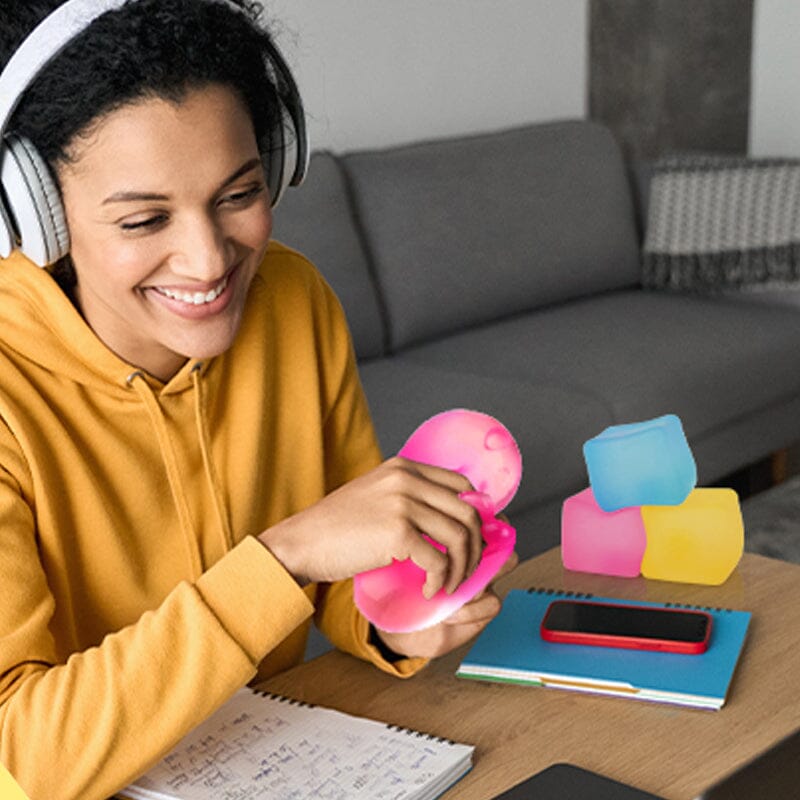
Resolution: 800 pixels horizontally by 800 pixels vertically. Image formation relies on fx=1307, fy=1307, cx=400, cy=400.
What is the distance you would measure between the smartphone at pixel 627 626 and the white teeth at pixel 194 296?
16.8 inches

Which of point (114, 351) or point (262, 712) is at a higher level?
point (114, 351)

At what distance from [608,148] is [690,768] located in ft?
8.94

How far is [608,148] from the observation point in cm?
352

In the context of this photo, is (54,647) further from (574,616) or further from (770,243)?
(770,243)

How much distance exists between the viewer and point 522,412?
2.49 m

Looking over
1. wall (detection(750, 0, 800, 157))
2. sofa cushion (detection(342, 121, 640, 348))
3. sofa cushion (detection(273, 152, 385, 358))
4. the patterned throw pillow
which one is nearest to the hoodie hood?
sofa cushion (detection(273, 152, 385, 358))

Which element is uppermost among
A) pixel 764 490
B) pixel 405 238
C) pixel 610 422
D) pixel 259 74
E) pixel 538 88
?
pixel 259 74

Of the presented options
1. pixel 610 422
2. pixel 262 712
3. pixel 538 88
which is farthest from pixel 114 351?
pixel 538 88

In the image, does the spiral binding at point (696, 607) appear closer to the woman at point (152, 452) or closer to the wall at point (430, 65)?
the woman at point (152, 452)

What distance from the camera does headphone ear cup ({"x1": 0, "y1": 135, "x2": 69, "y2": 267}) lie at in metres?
1.03

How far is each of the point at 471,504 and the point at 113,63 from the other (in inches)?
17.6

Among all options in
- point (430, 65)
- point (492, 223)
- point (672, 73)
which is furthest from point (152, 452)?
point (672, 73)

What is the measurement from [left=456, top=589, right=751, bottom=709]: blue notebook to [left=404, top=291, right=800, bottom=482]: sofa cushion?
4.71 ft

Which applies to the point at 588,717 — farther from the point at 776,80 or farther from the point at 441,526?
the point at 776,80
